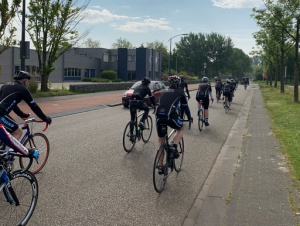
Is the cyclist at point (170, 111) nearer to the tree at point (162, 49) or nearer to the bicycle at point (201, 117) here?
the bicycle at point (201, 117)

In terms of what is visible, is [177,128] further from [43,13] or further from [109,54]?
[109,54]

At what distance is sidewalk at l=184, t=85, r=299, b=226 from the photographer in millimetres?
4230

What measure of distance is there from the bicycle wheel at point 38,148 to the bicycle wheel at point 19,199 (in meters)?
2.25

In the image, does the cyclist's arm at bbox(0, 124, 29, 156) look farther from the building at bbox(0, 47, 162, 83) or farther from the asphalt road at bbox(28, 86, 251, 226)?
the building at bbox(0, 47, 162, 83)

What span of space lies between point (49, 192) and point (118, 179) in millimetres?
1228

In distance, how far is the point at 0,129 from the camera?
3.41 meters

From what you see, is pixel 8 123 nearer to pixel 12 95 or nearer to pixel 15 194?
pixel 12 95

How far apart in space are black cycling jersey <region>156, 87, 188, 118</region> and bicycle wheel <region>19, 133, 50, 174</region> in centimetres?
231

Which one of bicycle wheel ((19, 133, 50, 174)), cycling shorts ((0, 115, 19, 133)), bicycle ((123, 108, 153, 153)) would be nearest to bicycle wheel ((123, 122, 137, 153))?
bicycle ((123, 108, 153, 153))

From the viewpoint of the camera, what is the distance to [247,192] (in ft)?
16.9

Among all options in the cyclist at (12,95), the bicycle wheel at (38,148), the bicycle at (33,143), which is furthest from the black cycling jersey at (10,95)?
the bicycle wheel at (38,148)

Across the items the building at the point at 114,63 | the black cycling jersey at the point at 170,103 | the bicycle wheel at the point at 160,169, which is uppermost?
the building at the point at 114,63

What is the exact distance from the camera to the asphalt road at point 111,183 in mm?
4305

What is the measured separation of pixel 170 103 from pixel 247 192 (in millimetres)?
1826
